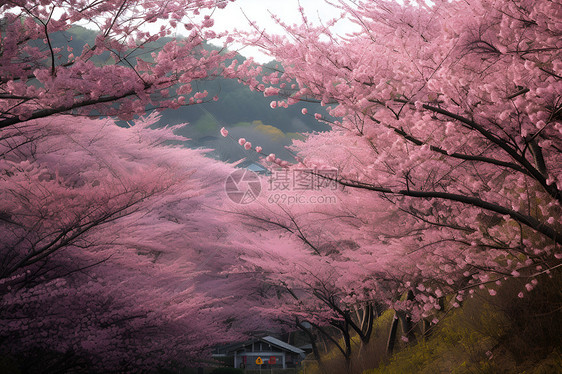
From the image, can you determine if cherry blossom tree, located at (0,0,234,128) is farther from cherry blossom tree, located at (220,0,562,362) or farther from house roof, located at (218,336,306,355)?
house roof, located at (218,336,306,355)

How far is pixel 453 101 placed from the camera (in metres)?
3.96

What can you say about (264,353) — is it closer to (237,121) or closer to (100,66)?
(100,66)

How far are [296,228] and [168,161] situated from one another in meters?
8.00

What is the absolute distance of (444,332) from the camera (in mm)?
7781

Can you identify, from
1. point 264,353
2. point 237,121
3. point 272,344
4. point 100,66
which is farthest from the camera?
point 237,121

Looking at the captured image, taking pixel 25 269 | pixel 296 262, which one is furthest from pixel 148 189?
pixel 296 262

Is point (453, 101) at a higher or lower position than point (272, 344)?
→ higher

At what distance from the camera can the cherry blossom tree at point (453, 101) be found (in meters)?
3.69

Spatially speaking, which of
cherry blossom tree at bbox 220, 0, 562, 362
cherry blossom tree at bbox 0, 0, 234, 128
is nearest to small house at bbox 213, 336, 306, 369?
cherry blossom tree at bbox 220, 0, 562, 362

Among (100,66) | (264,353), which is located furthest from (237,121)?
(100,66)

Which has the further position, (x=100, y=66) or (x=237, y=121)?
(x=237, y=121)

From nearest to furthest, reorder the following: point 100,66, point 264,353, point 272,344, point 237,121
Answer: point 100,66 < point 272,344 < point 264,353 < point 237,121

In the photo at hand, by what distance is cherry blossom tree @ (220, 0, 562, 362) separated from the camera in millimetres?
3693

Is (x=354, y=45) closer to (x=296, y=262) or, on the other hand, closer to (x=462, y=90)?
(x=462, y=90)
